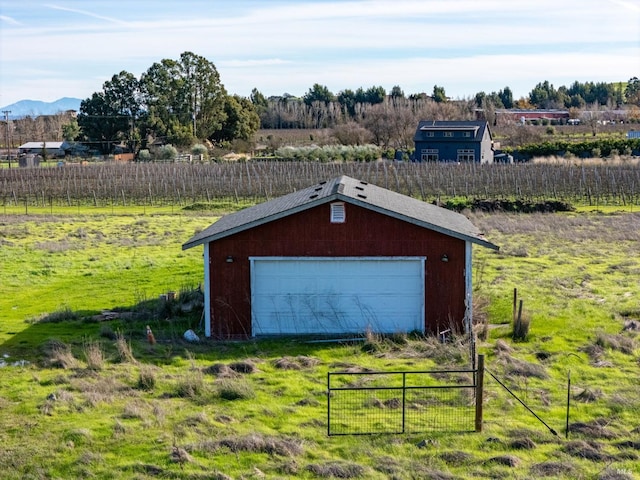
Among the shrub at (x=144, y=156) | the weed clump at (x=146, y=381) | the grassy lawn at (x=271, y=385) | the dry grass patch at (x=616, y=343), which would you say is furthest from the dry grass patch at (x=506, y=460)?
the shrub at (x=144, y=156)

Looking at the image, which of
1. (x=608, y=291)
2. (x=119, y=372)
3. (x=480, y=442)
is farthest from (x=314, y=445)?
(x=608, y=291)

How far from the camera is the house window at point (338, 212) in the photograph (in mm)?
19047

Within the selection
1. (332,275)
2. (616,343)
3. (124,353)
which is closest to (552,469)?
(616,343)

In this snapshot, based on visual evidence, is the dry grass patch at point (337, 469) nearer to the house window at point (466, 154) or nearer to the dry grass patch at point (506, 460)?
the dry grass patch at point (506, 460)

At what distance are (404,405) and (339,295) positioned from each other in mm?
6331

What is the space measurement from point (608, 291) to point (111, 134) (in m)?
73.5

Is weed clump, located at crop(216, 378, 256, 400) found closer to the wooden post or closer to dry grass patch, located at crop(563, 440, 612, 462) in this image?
the wooden post

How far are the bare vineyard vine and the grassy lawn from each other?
2610 centimetres

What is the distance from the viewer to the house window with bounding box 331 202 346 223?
19.0 metres

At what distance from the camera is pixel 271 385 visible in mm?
15008

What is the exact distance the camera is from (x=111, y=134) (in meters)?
89.5

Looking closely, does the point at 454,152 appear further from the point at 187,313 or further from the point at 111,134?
the point at 187,313

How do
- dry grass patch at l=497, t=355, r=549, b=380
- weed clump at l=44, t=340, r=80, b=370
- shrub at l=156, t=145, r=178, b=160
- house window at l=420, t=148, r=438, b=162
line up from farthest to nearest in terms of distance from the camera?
shrub at l=156, t=145, r=178, b=160 → house window at l=420, t=148, r=438, b=162 → weed clump at l=44, t=340, r=80, b=370 → dry grass patch at l=497, t=355, r=549, b=380

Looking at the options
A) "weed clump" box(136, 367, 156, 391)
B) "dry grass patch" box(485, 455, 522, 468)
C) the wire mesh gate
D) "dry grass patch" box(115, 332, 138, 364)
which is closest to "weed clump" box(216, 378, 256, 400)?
"weed clump" box(136, 367, 156, 391)
